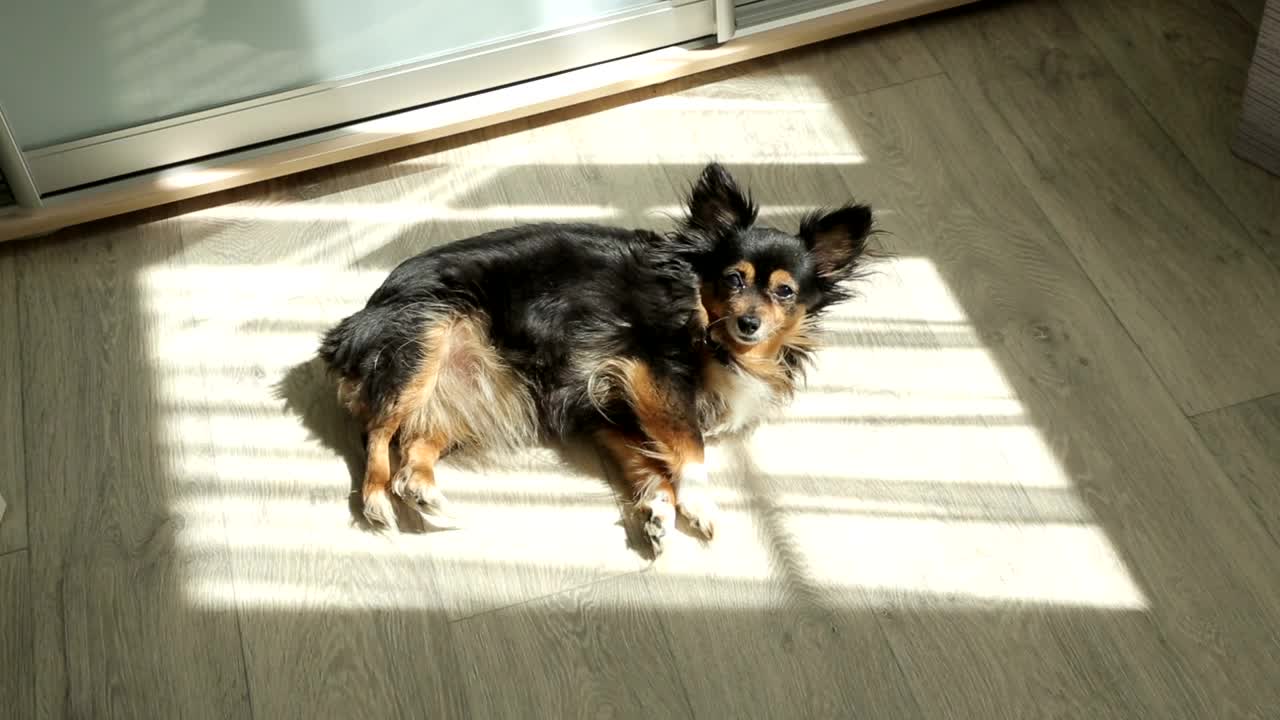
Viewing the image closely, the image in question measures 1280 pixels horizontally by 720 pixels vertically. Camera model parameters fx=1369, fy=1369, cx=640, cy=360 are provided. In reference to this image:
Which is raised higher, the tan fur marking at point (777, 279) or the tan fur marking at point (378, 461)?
the tan fur marking at point (777, 279)

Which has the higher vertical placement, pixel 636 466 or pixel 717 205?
pixel 717 205

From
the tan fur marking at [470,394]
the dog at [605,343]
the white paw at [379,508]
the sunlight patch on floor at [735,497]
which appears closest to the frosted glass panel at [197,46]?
the sunlight patch on floor at [735,497]

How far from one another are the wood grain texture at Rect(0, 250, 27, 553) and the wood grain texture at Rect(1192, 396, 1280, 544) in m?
2.01

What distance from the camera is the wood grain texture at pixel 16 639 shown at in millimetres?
2068

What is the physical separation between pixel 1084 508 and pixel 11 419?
1874 mm

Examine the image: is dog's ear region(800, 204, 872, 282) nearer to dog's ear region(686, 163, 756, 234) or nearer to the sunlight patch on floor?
dog's ear region(686, 163, 756, 234)

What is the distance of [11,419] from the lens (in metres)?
2.45

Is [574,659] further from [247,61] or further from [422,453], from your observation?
[247,61]

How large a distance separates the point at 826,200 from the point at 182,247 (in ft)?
4.28

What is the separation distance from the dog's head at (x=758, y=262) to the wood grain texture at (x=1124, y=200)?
2.06 feet

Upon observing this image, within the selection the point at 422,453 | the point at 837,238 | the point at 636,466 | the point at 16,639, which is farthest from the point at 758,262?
the point at 16,639

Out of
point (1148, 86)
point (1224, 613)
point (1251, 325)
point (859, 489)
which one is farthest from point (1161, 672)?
point (1148, 86)

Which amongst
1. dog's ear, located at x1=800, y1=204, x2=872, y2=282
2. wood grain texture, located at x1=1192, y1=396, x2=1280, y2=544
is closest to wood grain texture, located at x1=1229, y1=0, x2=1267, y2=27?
wood grain texture, located at x1=1192, y1=396, x2=1280, y2=544

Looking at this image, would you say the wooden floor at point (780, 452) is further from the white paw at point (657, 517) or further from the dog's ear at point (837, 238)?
the dog's ear at point (837, 238)
